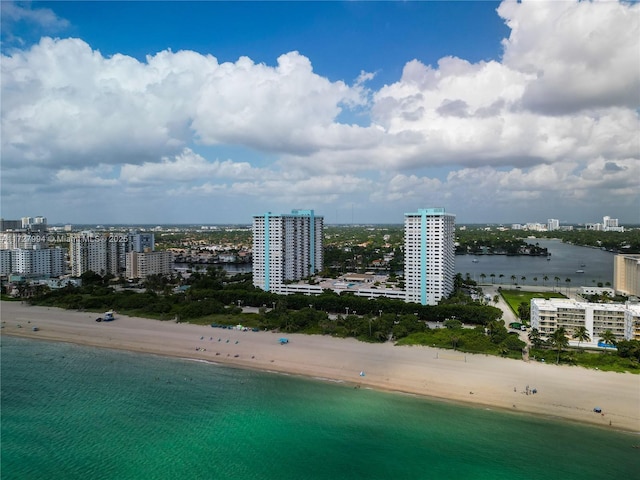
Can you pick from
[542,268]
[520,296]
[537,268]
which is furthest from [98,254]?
[542,268]

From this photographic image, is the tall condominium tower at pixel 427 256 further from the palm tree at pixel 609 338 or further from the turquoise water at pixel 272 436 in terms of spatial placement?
the turquoise water at pixel 272 436

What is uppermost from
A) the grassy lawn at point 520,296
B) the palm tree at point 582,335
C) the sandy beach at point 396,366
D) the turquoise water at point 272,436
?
the palm tree at point 582,335

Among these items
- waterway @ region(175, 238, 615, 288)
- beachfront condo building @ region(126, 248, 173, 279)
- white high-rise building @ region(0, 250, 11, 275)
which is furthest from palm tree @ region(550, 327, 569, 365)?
white high-rise building @ region(0, 250, 11, 275)

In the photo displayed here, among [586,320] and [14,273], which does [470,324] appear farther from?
[14,273]

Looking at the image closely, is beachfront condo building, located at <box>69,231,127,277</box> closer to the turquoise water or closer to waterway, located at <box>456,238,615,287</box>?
the turquoise water

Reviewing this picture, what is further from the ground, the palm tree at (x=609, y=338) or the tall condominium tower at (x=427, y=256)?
the tall condominium tower at (x=427, y=256)

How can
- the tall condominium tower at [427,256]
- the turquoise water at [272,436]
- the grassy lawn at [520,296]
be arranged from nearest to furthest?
the turquoise water at [272,436] < the tall condominium tower at [427,256] < the grassy lawn at [520,296]

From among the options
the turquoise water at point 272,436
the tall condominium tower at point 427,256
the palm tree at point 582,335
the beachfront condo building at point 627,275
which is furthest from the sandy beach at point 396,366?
the beachfront condo building at point 627,275
